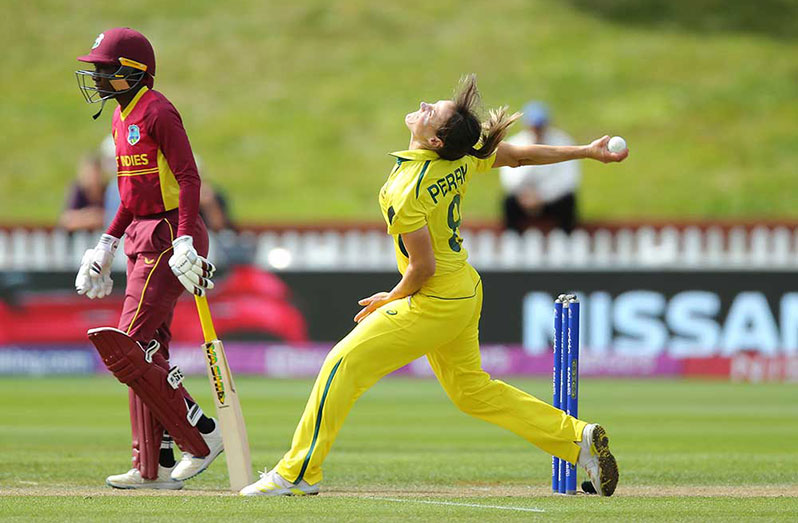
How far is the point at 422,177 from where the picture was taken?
21.4 ft

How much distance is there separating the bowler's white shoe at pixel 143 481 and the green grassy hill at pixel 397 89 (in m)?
14.9

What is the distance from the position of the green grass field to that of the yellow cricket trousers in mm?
259

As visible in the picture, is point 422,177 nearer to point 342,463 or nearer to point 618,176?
point 342,463

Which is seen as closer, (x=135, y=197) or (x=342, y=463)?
(x=135, y=197)

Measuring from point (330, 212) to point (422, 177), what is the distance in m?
16.0

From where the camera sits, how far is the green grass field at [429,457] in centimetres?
628

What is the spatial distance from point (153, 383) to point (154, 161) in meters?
1.07

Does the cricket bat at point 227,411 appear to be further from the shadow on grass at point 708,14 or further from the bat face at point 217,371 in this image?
the shadow on grass at point 708,14

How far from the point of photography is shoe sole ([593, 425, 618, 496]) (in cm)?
675

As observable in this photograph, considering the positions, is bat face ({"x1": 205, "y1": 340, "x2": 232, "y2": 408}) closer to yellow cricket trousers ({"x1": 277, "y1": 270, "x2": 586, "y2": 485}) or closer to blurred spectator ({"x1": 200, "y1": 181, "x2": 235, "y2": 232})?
yellow cricket trousers ({"x1": 277, "y1": 270, "x2": 586, "y2": 485})

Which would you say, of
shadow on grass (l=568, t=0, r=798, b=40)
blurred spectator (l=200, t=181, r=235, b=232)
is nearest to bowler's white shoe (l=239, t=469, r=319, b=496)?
blurred spectator (l=200, t=181, r=235, b=232)

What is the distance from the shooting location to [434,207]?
652cm

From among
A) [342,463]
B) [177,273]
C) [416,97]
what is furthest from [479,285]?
[416,97]

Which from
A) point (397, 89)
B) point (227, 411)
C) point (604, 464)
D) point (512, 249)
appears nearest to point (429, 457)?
point (227, 411)
